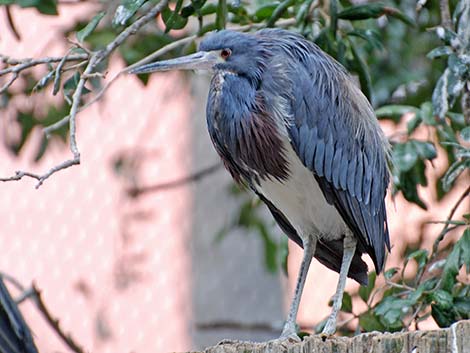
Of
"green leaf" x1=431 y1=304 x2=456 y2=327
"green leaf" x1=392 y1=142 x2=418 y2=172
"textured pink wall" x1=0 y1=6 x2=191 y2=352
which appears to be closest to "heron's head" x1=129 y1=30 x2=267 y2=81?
"green leaf" x1=392 y1=142 x2=418 y2=172

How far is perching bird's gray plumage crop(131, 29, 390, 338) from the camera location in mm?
2986

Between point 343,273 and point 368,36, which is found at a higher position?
point 368,36

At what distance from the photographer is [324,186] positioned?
308 centimetres

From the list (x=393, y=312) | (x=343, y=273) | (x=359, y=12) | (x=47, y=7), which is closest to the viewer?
(x=393, y=312)

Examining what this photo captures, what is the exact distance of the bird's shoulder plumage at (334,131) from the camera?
2992mm

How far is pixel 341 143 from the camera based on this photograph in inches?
122

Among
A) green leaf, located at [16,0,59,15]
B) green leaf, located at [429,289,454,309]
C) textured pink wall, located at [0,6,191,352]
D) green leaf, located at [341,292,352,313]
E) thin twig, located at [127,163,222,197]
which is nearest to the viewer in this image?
green leaf, located at [429,289,454,309]

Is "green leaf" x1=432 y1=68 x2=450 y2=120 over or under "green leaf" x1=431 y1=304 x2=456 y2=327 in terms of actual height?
over

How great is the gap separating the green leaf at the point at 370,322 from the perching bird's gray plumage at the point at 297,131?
0.10 meters

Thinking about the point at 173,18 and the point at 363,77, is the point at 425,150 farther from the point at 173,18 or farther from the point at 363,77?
the point at 173,18

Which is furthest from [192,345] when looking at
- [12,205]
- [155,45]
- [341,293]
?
[341,293]

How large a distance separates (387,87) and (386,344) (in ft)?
8.42

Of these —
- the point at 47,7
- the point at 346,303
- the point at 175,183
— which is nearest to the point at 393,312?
the point at 346,303

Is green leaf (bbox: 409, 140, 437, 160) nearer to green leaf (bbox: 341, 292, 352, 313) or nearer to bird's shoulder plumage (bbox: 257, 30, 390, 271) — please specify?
bird's shoulder plumage (bbox: 257, 30, 390, 271)
